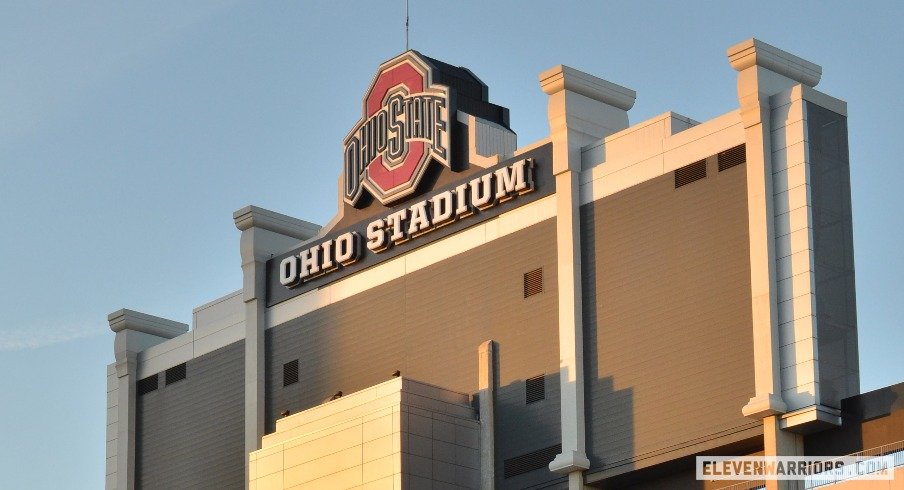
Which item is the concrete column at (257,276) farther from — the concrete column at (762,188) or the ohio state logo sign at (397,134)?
the concrete column at (762,188)

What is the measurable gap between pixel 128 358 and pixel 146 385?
1911 mm

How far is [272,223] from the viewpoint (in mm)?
91812

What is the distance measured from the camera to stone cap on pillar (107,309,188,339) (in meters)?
98.4

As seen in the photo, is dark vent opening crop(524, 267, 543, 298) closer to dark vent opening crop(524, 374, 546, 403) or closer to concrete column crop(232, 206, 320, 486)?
dark vent opening crop(524, 374, 546, 403)

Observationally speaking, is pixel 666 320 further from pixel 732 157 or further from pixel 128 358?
pixel 128 358

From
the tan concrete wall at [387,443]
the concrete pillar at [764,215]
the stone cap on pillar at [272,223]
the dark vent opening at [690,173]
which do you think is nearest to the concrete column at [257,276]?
the stone cap on pillar at [272,223]

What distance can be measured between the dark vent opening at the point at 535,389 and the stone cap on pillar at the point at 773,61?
13688 mm

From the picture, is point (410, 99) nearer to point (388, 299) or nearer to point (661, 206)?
point (388, 299)

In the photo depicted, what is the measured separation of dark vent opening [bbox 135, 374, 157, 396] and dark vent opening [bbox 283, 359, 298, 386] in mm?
10189

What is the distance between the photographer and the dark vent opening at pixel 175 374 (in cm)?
9466

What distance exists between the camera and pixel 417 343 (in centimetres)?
8225

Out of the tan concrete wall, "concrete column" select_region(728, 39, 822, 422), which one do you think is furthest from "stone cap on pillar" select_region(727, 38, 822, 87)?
the tan concrete wall

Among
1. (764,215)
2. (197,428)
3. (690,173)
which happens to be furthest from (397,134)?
(764,215)

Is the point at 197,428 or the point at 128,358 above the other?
the point at 128,358
